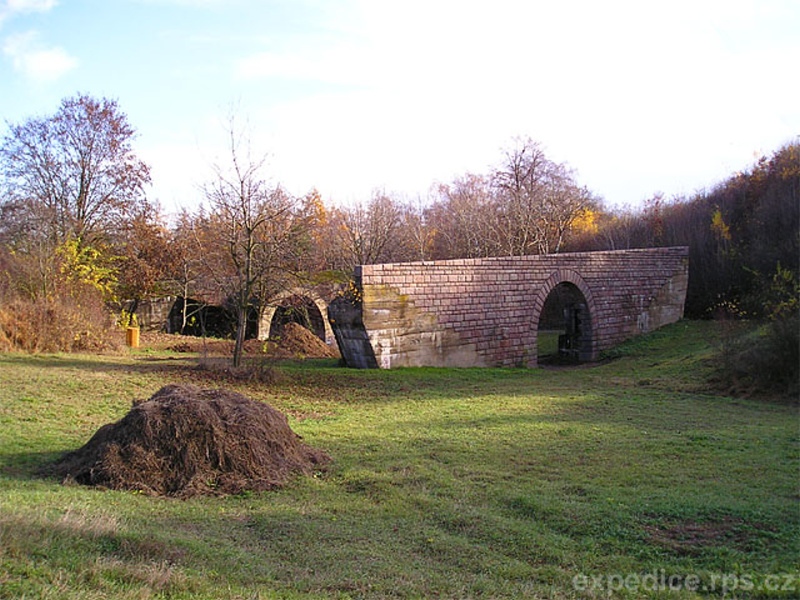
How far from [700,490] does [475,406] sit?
513 centimetres

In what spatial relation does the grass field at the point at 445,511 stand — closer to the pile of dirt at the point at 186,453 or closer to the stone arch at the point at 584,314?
the pile of dirt at the point at 186,453

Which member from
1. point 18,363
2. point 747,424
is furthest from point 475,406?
point 18,363

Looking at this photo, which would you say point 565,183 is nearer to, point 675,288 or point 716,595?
point 675,288

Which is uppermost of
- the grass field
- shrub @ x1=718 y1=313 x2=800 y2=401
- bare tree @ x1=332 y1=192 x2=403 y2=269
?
bare tree @ x1=332 y1=192 x2=403 y2=269

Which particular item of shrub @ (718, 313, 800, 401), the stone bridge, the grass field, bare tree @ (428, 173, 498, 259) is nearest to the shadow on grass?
the grass field

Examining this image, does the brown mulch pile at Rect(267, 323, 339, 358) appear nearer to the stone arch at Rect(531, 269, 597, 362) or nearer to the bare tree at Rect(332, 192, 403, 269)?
the stone arch at Rect(531, 269, 597, 362)

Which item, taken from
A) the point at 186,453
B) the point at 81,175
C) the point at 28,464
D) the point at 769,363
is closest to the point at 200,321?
A: the point at 81,175

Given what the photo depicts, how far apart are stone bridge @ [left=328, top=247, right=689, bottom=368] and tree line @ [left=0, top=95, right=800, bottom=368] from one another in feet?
6.29

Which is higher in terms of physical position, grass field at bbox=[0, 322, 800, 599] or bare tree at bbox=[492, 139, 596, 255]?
bare tree at bbox=[492, 139, 596, 255]

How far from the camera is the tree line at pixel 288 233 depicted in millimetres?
15992

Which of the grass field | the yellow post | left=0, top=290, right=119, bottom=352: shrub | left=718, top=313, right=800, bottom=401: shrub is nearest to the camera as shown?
the grass field

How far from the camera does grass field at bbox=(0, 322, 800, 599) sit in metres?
4.10

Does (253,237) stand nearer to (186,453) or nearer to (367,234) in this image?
(186,453)

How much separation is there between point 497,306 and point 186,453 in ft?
41.4
